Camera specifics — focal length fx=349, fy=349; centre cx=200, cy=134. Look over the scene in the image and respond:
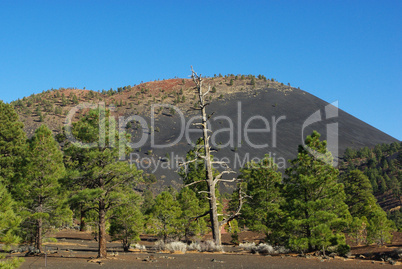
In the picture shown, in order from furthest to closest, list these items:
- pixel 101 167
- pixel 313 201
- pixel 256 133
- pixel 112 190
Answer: pixel 256 133 < pixel 112 190 < pixel 101 167 < pixel 313 201

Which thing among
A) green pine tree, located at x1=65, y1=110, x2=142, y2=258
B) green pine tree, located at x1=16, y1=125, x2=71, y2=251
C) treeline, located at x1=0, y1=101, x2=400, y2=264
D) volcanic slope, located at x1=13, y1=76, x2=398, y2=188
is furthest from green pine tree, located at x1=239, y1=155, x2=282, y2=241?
volcanic slope, located at x1=13, y1=76, x2=398, y2=188

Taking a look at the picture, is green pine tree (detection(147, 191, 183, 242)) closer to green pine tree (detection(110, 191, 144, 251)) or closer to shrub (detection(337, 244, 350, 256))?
green pine tree (detection(110, 191, 144, 251))

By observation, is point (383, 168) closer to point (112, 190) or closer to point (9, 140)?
point (9, 140)

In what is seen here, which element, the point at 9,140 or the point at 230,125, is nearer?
the point at 9,140

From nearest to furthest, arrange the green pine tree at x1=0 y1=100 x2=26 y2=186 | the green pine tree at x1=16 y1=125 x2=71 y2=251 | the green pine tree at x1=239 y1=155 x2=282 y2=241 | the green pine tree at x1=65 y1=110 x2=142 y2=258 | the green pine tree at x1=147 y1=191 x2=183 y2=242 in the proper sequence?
the green pine tree at x1=65 y1=110 x2=142 y2=258, the green pine tree at x1=16 y1=125 x2=71 y2=251, the green pine tree at x1=0 y1=100 x2=26 y2=186, the green pine tree at x1=147 y1=191 x2=183 y2=242, the green pine tree at x1=239 y1=155 x2=282 y2=241

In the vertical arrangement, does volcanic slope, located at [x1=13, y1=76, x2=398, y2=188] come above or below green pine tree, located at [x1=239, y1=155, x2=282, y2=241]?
above

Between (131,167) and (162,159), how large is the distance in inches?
4178

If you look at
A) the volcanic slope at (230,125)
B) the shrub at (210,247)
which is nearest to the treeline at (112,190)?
the shrub at (210,247)

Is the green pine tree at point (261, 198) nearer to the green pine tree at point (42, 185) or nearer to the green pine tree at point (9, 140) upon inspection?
the green pine tree at point (42, 185)

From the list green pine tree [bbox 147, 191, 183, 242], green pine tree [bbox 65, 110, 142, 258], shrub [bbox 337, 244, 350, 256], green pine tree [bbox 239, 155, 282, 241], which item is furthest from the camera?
green pine tree [bbox 239, 155, 282, 241]

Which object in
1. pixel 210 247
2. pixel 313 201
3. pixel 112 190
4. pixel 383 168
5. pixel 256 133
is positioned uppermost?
pixel 256 133

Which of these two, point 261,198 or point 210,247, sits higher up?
point 261,198

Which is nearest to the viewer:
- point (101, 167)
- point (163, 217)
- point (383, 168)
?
point (101, 167)

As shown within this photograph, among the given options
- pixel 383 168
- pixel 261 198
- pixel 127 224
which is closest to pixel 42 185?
pixel 127 224
